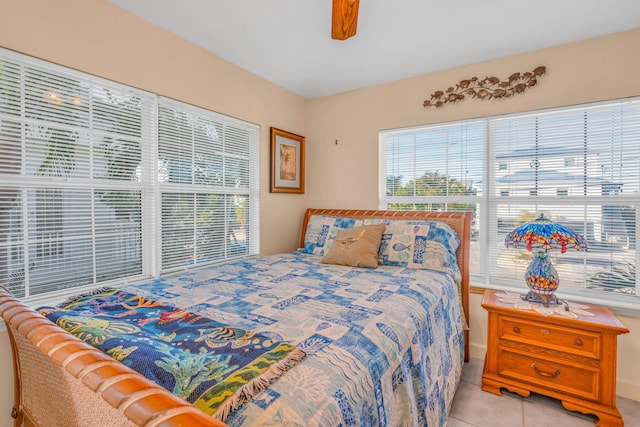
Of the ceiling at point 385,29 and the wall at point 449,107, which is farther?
the wall at point 449,107

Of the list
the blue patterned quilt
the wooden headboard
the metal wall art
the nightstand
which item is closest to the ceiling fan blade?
the blue patterned quilt

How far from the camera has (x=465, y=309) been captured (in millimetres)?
2457

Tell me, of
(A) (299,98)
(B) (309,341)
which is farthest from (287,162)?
(B) (309,341)

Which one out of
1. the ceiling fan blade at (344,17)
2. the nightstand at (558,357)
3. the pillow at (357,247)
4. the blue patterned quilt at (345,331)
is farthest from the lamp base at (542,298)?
the ceiling fan blade at (344,17)

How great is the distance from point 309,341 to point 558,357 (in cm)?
181

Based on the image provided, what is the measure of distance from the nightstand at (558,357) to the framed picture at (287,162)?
215 centimetres

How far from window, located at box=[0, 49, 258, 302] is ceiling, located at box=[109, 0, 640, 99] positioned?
0.59 metres

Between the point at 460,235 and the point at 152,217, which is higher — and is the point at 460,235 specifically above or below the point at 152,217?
below

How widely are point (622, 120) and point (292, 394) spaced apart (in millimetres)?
2874

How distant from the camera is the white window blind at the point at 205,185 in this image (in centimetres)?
228

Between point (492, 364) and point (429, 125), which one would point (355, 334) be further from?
point (429, 125)

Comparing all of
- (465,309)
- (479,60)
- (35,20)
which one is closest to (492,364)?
(465,309)

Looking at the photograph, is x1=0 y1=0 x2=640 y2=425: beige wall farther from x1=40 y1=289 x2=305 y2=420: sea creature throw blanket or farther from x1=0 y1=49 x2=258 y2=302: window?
x1=40 y1=289 x2=305 y2=420: sea creature throw blanket

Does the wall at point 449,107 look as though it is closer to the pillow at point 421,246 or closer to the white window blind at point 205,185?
the pillow at point 421,246
